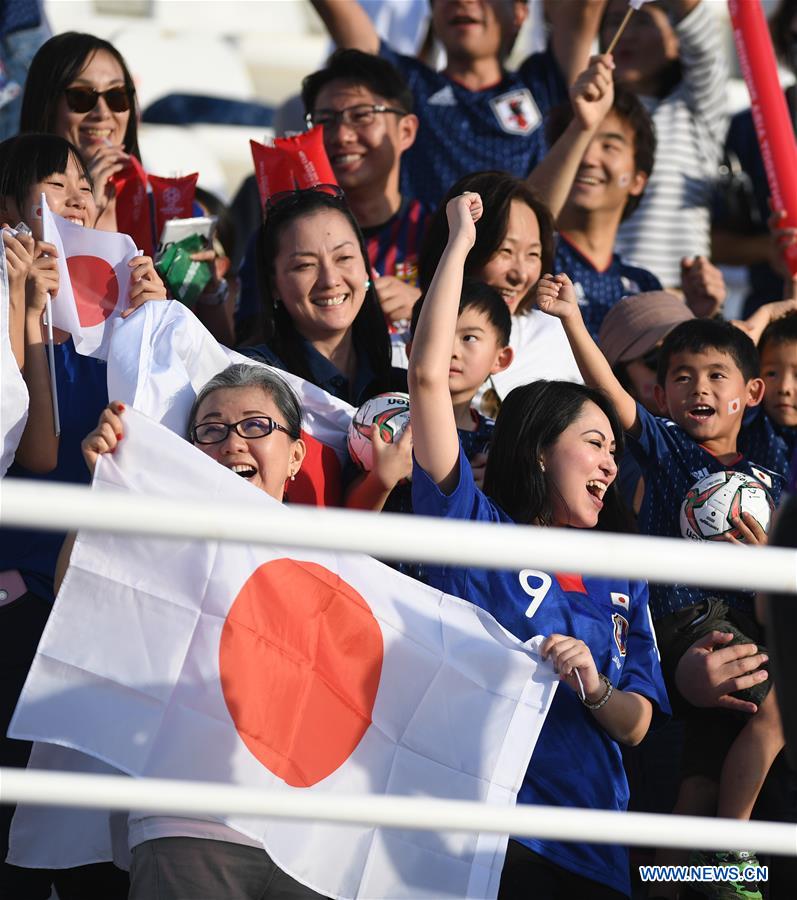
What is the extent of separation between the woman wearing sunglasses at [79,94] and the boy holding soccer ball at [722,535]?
1463mm

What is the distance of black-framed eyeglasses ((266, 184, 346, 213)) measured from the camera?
11.9ft

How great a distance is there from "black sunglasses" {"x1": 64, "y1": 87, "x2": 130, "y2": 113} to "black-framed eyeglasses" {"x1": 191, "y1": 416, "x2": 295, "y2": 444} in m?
1.44

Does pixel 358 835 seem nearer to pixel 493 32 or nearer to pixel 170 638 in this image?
pixel 170 638

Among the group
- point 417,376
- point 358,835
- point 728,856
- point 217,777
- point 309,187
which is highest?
point 309,187

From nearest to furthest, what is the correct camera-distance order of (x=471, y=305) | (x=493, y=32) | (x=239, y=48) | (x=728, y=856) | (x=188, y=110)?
1. (x=728, y=856)
2. (x=471, y=305)
3. (x=493, y=32)
4. (x=188, y=110)
5. (x=239, y=48)

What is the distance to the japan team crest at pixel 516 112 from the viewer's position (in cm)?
483

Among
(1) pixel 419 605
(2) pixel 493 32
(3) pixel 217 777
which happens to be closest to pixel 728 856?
(1) pixel 419 605

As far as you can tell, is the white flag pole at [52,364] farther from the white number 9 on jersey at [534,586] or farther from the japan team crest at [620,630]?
the japan team crest at [620,630]

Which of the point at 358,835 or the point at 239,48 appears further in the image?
the point at 239,48

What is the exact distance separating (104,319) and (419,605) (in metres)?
0.98

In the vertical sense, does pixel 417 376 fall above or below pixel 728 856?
above

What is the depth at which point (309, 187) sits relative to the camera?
378 cm

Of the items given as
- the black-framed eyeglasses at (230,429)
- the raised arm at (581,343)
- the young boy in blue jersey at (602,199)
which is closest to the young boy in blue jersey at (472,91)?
the young boy in blue jersey at (602,199)

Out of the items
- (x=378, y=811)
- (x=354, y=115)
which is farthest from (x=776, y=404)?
(x=378, y=811)
